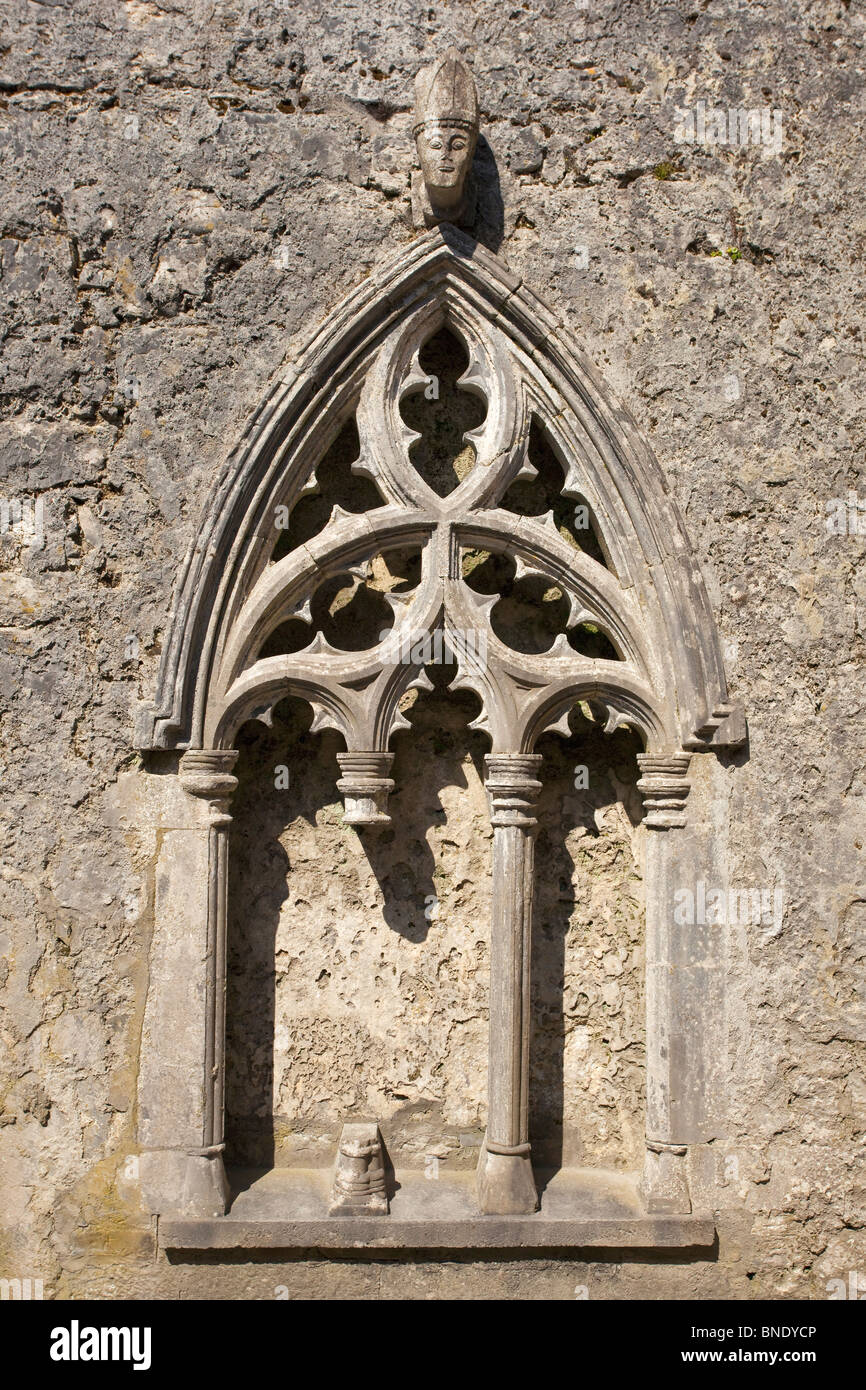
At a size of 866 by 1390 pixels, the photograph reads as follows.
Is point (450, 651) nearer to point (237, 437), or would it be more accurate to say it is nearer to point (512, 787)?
point (512, 787)

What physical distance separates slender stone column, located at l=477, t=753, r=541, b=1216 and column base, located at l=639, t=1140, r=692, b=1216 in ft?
1.38

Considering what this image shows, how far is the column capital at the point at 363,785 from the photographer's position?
373 centimetres

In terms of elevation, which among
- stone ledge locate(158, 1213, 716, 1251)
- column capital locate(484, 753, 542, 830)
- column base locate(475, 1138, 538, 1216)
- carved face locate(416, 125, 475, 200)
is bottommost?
stone ledge locate(158, 1213, 716, 1251)

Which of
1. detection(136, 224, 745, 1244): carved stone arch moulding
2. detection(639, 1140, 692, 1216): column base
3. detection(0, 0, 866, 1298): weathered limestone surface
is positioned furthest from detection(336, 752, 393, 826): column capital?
detection(639, 1140, 692, 1216): column base

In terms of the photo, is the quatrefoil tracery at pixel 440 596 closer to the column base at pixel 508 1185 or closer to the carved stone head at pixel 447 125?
the carved stone head at pixel 447 125

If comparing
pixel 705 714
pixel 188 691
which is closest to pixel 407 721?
pixel 188 691

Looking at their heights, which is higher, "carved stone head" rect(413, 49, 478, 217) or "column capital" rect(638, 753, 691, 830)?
"carved stone head" rect(413, 49, 478, 217)

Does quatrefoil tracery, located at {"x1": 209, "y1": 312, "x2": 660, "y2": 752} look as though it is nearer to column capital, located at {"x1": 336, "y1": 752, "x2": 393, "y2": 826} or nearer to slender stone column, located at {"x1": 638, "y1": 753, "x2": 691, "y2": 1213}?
column capital, located at {"x1": 336, "y1": 752, "x2": 393, "y2": 826}

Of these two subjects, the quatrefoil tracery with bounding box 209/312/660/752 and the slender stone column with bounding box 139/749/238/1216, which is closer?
the slender stone column with bounding box 139/749/238/1216

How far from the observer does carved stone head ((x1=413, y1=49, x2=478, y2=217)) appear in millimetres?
3648

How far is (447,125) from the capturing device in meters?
3.65

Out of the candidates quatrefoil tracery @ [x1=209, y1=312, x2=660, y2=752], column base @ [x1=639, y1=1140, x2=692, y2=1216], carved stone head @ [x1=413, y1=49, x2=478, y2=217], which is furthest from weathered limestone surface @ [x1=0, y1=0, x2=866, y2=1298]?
quatrefoil tracery @ [x1=209, y1=312, x2=660, y2=752]

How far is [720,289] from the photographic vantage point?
12.6ft

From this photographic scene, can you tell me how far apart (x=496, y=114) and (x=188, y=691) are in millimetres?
2436
